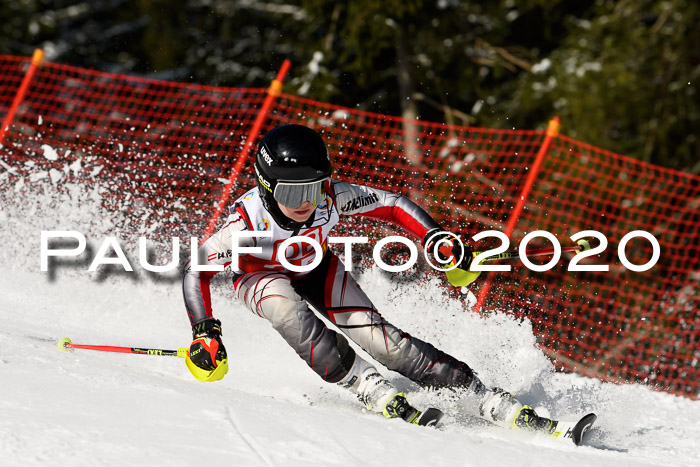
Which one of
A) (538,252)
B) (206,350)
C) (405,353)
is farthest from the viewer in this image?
(538,252)

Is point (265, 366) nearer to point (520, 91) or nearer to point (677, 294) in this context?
point (677, 294)

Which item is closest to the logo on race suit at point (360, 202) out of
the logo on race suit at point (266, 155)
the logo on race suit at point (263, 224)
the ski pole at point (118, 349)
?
the logo on race suit at point (263, 224)

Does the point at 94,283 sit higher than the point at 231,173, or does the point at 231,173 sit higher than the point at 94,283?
the point at 231,173

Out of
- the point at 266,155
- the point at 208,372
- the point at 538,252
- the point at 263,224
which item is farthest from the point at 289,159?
the point at 538,252

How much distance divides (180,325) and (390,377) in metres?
1.63

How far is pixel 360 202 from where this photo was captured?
411cm

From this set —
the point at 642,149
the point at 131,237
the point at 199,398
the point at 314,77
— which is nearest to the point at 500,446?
the point at 199,398

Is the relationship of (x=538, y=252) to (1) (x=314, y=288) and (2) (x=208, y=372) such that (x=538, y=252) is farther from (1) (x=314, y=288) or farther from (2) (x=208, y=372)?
(2) (x=208, y=372)

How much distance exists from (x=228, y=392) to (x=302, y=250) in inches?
31.3

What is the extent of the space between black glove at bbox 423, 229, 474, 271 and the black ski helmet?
0.60 meters

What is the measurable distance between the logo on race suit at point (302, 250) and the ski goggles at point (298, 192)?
A: 0.23 meters

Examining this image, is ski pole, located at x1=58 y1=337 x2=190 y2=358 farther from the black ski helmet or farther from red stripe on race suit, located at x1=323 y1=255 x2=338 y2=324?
the black ski helmet

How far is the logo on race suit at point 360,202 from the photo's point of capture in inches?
161

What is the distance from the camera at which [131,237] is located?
20.6ft
